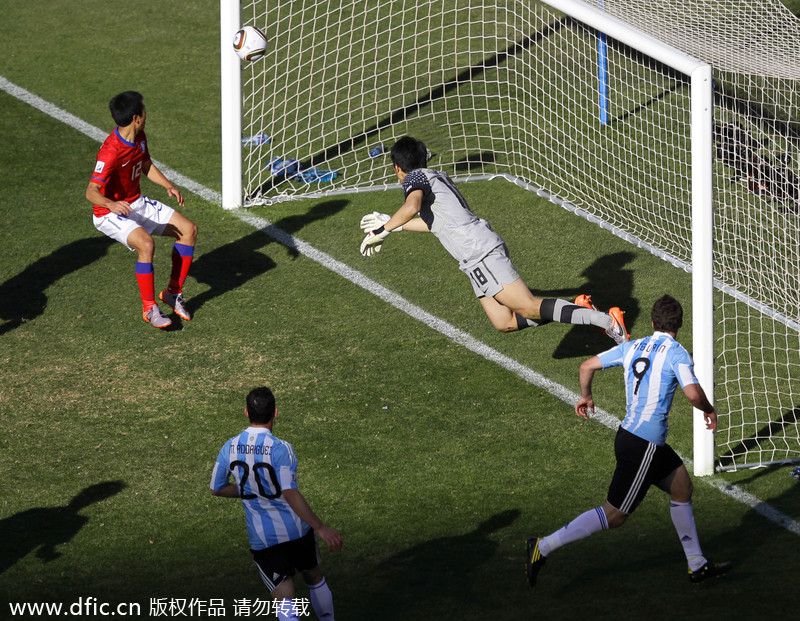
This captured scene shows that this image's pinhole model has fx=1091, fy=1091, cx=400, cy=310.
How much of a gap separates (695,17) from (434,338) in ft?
16.0

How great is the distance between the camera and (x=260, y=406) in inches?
213

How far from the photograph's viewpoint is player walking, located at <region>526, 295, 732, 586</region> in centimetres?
594

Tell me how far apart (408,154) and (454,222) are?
0.64 meters

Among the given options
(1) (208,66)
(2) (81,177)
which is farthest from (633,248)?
(1) (208,66)

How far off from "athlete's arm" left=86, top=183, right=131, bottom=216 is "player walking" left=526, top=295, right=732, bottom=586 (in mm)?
4401

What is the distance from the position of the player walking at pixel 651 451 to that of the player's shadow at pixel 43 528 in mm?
2903

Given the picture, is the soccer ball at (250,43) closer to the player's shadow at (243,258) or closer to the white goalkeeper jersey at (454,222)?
the player's shadow at (243,258)

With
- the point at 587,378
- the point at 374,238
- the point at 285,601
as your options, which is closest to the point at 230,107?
the point at 374,238

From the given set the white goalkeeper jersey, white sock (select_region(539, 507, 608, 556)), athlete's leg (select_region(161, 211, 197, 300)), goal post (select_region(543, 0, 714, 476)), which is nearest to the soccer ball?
athlete's leg (select_region(161, 211, 197, 300))

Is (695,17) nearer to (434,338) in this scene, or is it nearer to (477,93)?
(477,93)

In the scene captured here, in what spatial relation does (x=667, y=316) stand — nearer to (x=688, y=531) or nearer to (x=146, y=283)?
(x=688, y=531)

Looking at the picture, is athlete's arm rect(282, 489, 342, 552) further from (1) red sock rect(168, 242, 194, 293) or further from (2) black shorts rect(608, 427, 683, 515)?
(1) red sock rect(168, 242, 194, 293)

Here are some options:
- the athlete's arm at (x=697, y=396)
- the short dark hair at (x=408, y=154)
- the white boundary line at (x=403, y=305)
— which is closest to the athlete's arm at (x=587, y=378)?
the athlete's arm at (x=697, y=396)

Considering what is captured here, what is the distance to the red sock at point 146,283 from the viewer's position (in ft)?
29.7
